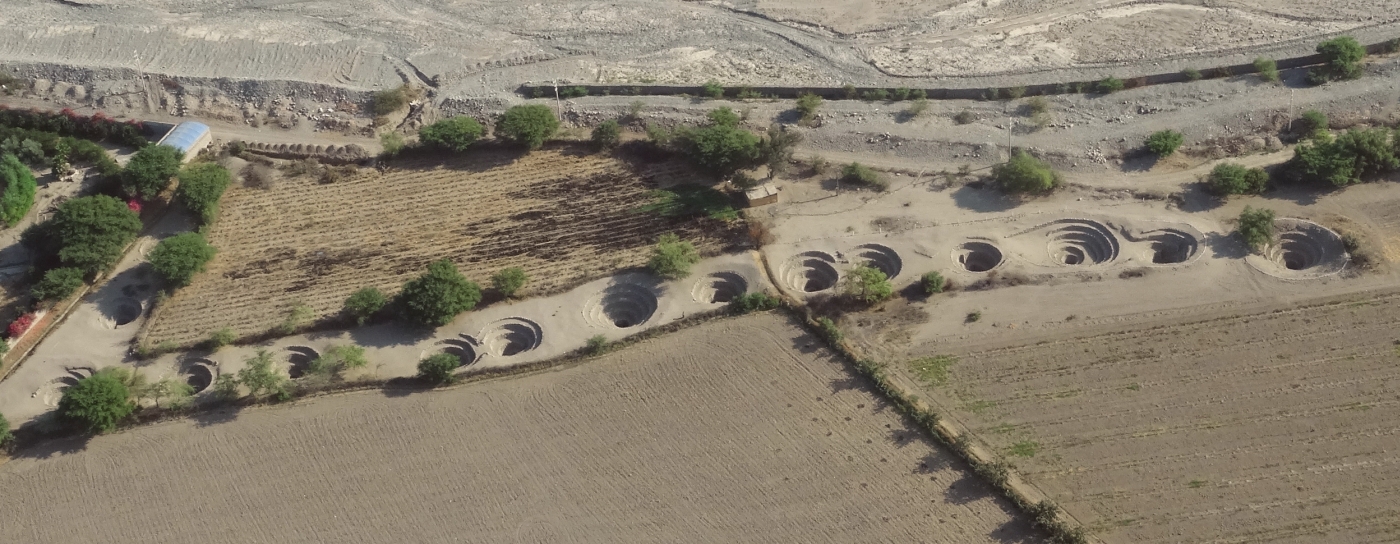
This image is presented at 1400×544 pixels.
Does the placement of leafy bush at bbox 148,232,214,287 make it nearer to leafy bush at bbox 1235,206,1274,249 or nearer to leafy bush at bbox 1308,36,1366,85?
leafy bush at bbox 1235,206,1274,249

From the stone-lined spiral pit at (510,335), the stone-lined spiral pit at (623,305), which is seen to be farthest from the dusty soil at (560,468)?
the stone-lined spiral pit at (623,305)

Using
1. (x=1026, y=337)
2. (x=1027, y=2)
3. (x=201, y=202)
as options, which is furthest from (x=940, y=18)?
(x=201, y=202)

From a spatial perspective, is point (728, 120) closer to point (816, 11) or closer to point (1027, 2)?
point (816, 11)

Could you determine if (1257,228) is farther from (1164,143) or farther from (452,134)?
(452,134)

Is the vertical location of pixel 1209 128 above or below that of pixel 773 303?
above

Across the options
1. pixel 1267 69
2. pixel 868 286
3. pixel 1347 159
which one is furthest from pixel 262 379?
pixel 1267 69
